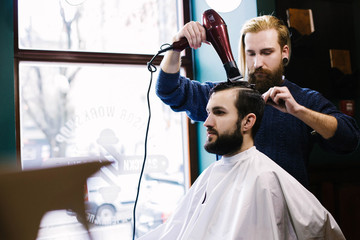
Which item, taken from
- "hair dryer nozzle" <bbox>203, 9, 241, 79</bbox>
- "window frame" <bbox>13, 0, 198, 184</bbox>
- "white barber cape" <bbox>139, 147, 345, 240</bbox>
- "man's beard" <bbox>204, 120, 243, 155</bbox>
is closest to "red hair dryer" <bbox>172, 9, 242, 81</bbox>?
"hair dryer nozzle" <bbox>203, 9, 241, 79</bbox>

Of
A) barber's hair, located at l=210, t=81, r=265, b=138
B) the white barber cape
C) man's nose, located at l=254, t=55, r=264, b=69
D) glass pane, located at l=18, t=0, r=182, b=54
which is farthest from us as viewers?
glass pane, located at l=18, t=0, r=182, b=54

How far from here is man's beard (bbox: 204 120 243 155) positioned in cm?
141

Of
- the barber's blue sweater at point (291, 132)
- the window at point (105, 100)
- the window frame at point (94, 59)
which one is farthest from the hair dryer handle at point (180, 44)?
the window frame at point (94, 59)

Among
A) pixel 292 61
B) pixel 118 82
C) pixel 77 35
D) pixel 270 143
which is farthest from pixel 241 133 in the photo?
pixel 77 35

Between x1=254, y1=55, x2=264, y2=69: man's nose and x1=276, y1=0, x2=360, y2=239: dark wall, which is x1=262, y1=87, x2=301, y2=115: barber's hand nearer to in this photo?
x1=254, y1=55, x2=264, y2=69: man's nose

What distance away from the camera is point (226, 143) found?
142 cm

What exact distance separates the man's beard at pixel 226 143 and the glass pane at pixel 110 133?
104 centimetres

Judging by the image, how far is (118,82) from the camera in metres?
2.61

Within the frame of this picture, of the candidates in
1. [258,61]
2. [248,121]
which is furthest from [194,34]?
[248,121]

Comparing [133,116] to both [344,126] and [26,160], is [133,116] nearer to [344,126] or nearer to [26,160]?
[26,160]

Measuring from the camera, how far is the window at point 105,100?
2359mm

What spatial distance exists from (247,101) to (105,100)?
4.62 feet

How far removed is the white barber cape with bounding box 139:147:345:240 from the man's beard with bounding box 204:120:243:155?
0.06 meters

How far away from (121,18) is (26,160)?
1.30 m
